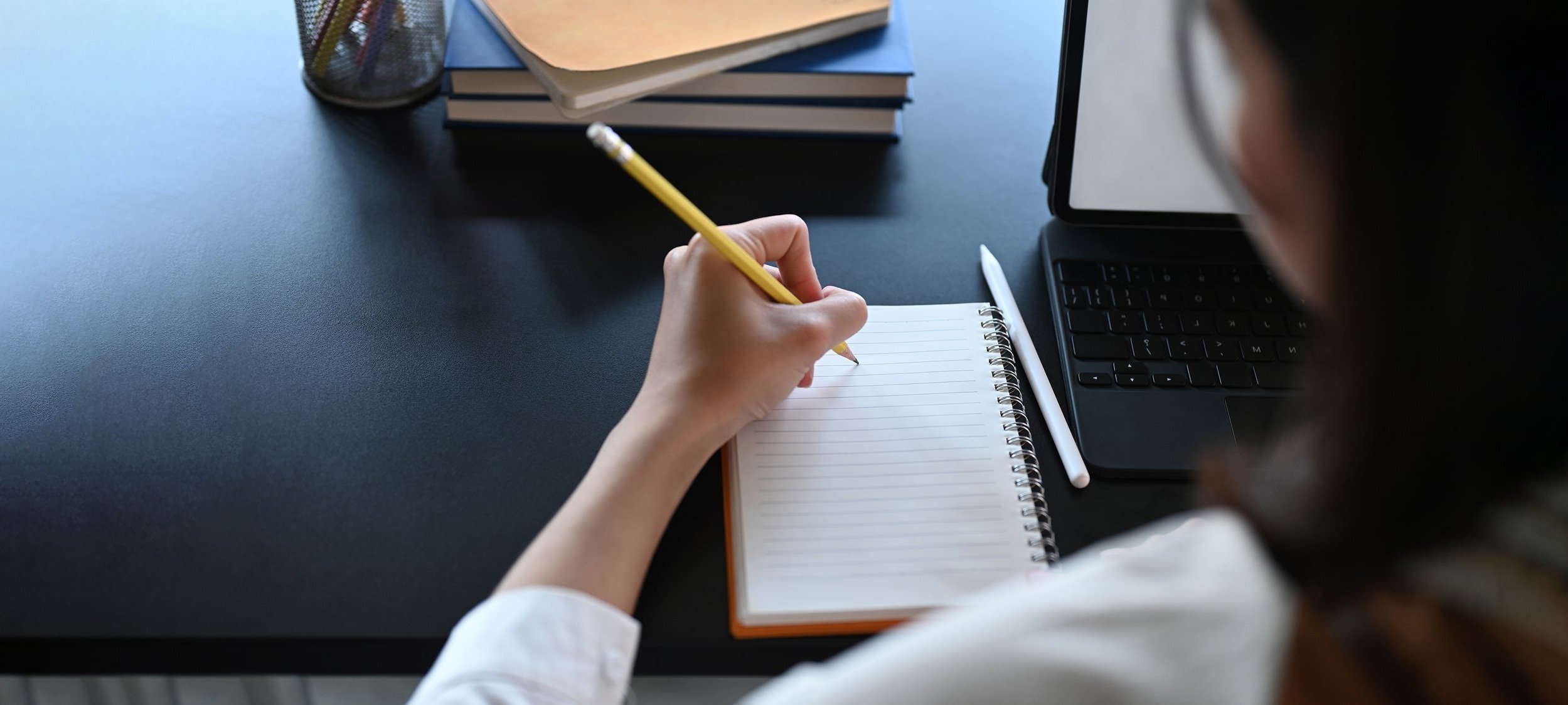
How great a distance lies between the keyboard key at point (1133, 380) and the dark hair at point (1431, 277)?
399 mm

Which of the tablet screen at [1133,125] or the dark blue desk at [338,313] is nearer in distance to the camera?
the dark blue desk at [338,313]

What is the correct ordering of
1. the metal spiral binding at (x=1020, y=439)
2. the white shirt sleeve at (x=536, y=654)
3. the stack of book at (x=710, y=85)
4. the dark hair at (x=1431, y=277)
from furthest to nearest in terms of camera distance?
the stack of book at (x=710, y=85), the metal spiral binding at (x=1020, y=439), the white shirt sleeve at (x=536, y=654), the dark hair at (x=1431, y=277)

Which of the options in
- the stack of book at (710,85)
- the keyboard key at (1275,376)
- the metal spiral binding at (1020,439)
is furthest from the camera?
the stack of book at (710,85)

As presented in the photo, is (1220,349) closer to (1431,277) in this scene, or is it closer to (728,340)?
(728,340)

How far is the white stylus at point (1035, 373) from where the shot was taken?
30.9 inches

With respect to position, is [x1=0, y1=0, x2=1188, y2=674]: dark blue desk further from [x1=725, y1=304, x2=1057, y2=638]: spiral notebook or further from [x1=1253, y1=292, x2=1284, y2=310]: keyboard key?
[x1=1253, y1=292, x2=1284, y2=310]: keyboard key

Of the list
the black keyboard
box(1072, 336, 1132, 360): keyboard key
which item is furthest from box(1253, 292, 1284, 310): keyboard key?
box(1072, 336, 1132, 360): keyboard key

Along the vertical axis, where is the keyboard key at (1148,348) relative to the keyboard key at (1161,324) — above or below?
below

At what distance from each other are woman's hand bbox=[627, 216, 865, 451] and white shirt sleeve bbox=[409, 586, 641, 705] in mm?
141

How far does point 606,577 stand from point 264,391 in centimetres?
31

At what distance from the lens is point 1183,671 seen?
415 mm

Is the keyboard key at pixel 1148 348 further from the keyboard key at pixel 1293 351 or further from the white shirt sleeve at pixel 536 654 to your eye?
the white shirt sleeve at pixel 536 654

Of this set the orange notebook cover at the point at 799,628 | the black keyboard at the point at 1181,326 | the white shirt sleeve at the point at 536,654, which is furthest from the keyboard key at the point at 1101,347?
the white shirt sleeve at the point at 536,654

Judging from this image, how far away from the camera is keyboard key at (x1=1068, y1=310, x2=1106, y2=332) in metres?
0.87
